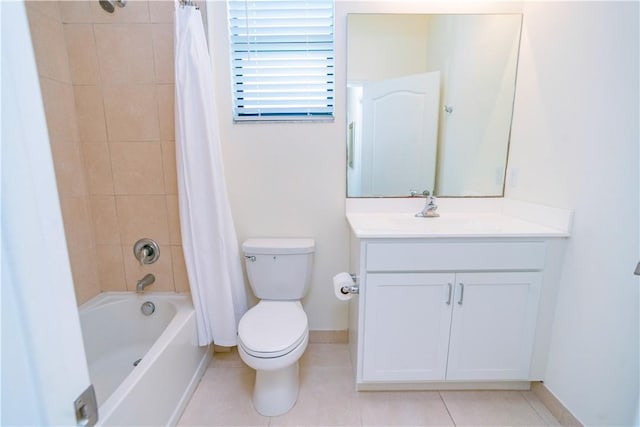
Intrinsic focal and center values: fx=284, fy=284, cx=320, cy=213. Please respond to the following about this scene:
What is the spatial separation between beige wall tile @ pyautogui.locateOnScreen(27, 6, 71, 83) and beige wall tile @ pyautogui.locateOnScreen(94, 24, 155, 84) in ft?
0.55

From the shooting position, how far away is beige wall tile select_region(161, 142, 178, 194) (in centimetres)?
159

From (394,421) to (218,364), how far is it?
1030 millimetres

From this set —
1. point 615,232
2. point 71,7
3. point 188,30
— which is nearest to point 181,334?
point 188,30

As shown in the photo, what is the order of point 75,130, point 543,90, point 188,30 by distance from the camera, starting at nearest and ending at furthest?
point 188,30
point 543,90
point 75,130

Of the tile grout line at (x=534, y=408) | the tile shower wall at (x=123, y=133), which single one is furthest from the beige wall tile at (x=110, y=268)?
the tile grout line at (x=534, y=408)

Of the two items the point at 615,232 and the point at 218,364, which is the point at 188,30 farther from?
the point at 615,232

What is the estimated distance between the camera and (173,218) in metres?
1.67

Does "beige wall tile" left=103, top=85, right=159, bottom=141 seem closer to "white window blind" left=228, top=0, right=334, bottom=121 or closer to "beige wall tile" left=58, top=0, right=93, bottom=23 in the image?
"beige wall tile" left=58, top=0, right=93, bottom=23

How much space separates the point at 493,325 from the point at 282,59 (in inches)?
69.7

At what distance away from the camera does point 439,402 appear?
1416mm

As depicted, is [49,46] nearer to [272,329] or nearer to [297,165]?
[297,165]

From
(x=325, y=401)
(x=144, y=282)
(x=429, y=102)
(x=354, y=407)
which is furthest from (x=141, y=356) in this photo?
(x=429, y=102)

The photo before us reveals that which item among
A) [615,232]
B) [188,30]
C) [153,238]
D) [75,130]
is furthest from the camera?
[153,238]

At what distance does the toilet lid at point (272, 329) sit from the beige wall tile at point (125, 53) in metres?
1.37
